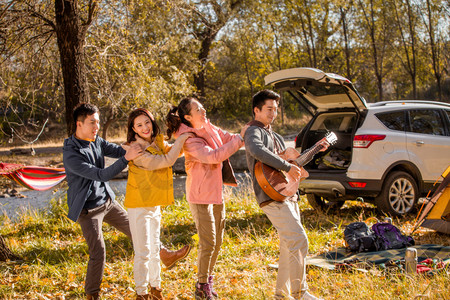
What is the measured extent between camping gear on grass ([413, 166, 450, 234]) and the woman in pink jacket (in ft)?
10.6

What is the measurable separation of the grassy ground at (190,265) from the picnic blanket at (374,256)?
24 centimetres

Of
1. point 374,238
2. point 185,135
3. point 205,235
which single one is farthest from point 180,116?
point 374,238

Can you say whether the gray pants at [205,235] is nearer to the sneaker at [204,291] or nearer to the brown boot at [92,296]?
the sneaker at [204,291]

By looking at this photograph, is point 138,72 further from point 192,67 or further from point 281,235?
point 192,67

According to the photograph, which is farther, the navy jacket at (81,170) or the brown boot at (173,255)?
the brown boot at (173,255)

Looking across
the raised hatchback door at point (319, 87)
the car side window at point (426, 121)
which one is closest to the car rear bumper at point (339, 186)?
the raised hatchback door at point (319, 87)

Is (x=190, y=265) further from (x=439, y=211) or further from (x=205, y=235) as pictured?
(x=439, y=211)

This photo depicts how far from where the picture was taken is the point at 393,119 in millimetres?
7090

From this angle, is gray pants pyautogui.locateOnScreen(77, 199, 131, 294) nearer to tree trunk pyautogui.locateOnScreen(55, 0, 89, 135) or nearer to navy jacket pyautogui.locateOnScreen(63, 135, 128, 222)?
navy jacket pyautogui.locateOnScreen(63, 135, 128, 222)

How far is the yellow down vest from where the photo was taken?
12.6 feet

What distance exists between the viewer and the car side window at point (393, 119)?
697cm

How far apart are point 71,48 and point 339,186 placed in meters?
4.40

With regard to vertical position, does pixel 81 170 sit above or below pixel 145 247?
above

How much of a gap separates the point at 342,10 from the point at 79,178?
18.0 metres
